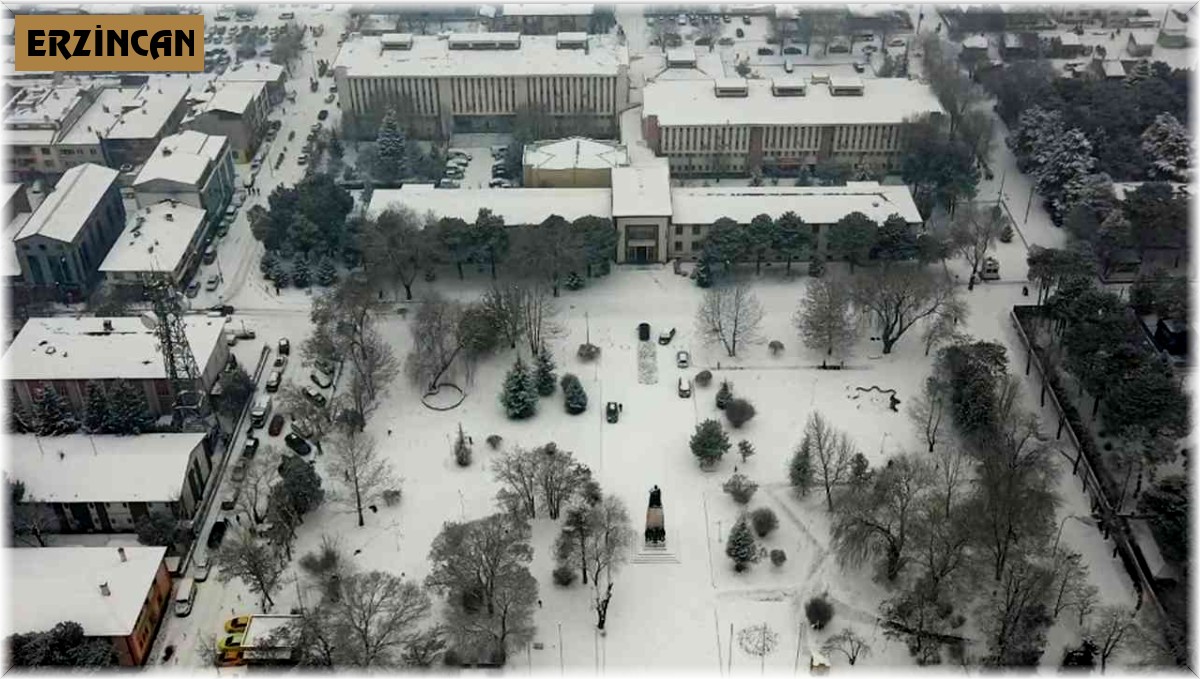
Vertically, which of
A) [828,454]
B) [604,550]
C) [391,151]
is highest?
[828,454]

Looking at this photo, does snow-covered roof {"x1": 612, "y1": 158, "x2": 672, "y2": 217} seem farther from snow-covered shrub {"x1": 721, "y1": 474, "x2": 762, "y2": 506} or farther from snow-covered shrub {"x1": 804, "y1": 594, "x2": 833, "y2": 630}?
snow-covered shrub {"x1": 804, "y1": 594, "x2": 833, "y2": 630}

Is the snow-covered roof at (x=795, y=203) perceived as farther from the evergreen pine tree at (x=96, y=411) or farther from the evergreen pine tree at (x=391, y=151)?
the evergreen pine tree at (x=96, y=411)

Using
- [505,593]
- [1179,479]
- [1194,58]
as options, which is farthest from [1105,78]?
[505,593]

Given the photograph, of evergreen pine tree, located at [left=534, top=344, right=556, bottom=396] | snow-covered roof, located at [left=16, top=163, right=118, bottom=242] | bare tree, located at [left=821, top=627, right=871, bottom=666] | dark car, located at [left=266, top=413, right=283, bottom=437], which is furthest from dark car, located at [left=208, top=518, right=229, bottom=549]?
bare tree, located at [left=821, top=627, right=871, bottom=666]

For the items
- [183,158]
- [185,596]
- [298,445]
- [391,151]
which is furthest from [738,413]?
[183,158]

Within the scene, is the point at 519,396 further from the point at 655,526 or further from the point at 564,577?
the point at 564,577

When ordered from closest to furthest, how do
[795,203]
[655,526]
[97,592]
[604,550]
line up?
[97,592] < [604,550] < [655,526] < [795,203]

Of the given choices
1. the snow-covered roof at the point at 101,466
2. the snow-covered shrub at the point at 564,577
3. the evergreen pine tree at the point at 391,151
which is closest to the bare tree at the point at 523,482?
the snow-covered shrub at the point at 564,577
